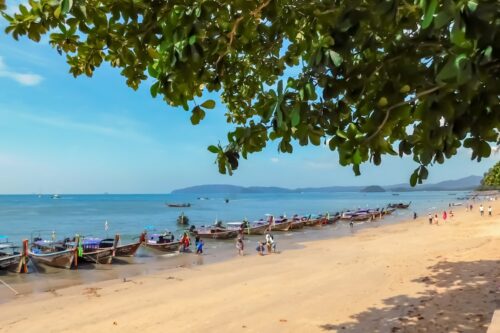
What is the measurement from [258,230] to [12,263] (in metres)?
24.5

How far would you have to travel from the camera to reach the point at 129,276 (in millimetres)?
20891

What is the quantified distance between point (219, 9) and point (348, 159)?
197 cm

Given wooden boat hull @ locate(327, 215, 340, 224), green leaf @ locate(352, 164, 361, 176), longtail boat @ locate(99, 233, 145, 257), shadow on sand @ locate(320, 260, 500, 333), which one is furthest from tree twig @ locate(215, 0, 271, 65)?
wooden boat hull @ locate(327, 215, 340, 224)

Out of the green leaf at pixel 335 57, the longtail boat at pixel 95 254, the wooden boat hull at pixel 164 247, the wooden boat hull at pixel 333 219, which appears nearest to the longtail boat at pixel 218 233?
the wooden boat hull at pixel 164 247

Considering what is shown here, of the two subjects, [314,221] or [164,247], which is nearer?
[164,247]

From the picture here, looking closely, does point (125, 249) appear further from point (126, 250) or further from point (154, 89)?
point (154, 89)

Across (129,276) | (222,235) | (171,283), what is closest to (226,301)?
(171,283)

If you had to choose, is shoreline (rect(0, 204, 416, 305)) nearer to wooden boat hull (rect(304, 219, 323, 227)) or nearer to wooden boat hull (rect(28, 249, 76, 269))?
wooden boat hull (rect(28, 249, 76, 269))

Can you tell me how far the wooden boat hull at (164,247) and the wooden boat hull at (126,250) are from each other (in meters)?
1.51

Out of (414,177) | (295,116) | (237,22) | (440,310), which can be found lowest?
(440,310)

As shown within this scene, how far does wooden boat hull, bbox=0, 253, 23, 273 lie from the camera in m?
21.4

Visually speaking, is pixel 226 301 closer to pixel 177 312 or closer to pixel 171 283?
pixel 177 312

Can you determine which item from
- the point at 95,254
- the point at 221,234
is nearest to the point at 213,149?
the point at 95,254

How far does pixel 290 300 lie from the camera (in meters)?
12.9
